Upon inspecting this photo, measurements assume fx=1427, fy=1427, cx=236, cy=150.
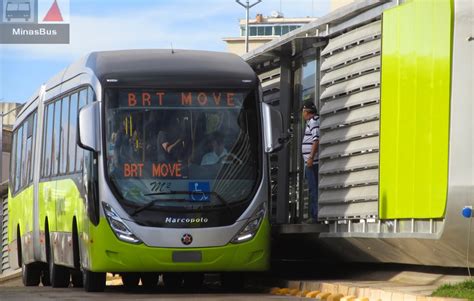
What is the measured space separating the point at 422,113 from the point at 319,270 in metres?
7.11

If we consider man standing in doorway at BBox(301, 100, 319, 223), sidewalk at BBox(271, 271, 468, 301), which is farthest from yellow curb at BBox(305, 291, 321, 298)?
man standing in doorway at BBox(301, 100, 319, 223)

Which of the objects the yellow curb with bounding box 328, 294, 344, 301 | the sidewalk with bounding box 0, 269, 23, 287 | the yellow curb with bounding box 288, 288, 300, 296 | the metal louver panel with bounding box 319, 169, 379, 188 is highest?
the metal louver panel with bounding box 319, 169, 379, 188

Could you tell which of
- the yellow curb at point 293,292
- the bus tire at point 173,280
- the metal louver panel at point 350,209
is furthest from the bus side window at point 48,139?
the yellow curb at point 293,292

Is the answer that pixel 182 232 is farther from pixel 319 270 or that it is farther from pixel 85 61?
pixel 319 270

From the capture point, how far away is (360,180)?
1817 cm

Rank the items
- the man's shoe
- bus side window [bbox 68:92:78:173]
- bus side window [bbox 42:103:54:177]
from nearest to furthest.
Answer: the man's shoe → bus side window [bbox 68:92:78:173] → bus side window [bbox 42:103:54:177]

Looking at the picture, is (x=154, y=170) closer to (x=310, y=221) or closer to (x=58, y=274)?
(x=310, y=221)

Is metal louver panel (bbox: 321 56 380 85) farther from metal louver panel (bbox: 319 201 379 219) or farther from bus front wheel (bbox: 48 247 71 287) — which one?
bus front wheel (bbox: 48 247 71 287)

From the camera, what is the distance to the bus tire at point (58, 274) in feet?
73.1

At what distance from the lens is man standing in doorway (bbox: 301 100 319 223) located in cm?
1979

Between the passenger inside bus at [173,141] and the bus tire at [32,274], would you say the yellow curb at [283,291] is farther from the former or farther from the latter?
the bus tire at [32,274]

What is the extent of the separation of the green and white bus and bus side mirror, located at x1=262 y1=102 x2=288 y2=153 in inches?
0.7

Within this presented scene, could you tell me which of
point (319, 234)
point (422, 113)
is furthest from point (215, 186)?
point (422, 113)

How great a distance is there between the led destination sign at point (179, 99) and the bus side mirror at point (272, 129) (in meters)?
0.41
